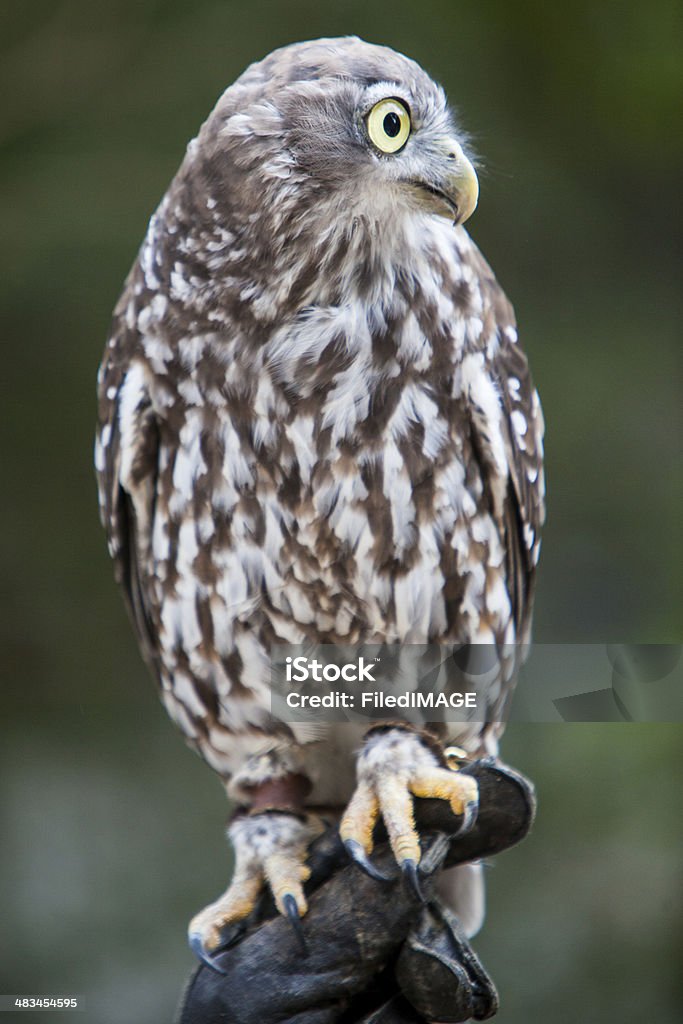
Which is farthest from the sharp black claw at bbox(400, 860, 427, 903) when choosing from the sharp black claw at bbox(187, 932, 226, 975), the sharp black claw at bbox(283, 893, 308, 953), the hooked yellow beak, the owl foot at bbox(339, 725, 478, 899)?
the hooked yellow beak

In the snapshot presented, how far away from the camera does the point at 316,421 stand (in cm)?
126

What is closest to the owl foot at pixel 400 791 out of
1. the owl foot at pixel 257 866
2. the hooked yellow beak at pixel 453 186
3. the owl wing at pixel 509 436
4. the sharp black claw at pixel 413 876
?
the sharp black claw at pixel 413 876

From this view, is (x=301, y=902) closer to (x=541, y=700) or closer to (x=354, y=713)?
(x=354, y=713)

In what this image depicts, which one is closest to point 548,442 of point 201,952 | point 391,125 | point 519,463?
point 519,463

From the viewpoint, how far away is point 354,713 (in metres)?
1.34

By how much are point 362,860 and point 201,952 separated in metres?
0.24

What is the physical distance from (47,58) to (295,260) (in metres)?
0.57

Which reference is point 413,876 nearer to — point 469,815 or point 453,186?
point 469,815

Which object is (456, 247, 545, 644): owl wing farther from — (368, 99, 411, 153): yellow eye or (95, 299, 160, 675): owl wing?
(95, 299, 160, 675): owl wing

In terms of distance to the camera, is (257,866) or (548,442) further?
(548,442)

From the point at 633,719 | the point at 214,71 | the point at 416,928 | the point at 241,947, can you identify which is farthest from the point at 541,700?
the point at 214,71

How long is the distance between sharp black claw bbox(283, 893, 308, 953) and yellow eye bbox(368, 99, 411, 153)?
0.81m

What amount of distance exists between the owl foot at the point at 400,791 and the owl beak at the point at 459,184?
589 mm

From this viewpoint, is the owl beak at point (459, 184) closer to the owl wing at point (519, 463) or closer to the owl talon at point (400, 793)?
the owl wing at point (519, 463)
